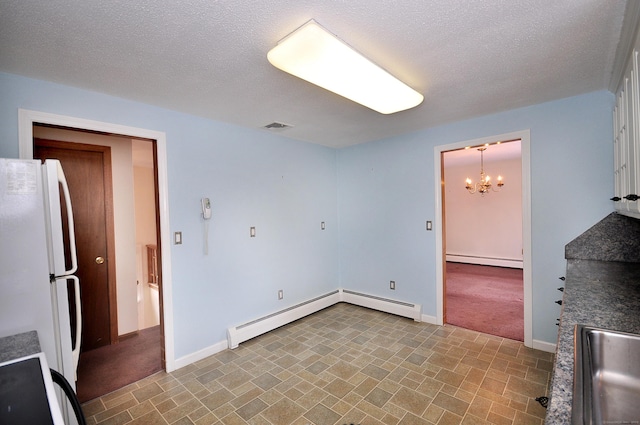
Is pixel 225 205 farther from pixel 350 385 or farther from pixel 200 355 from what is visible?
pixel 350 385

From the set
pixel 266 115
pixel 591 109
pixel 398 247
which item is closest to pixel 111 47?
pixel 266 115

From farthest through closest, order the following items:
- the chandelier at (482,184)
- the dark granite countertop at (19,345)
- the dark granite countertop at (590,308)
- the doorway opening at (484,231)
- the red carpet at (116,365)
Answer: the chandelier at (482,184), the doorway opening at (484,231), the red carpet at (116,365), the dark granite countertop at (19,345), the dark granite countertop at (590,308)

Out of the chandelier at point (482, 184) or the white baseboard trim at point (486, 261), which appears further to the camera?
the white baseboard trim at point (486, 261)

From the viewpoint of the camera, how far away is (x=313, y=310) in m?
4.02

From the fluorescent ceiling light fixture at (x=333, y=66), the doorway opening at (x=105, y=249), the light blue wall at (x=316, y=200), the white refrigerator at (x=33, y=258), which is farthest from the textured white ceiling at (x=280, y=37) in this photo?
the doorway opening at (x=105, y=249)

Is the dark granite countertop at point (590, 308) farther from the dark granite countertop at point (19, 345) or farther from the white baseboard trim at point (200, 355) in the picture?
the white baseboard trim at point (200, 355)

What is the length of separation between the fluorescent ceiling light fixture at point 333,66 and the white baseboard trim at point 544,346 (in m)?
2.69

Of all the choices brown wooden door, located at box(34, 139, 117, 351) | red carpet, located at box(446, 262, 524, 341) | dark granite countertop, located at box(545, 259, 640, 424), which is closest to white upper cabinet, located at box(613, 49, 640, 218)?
dark granite countertop, located at box(545, 259, 640, 424)

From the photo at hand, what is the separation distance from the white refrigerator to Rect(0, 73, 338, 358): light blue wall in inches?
29.4

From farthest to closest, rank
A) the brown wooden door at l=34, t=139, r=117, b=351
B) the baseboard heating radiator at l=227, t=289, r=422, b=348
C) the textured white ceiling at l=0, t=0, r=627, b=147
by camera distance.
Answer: the baseboard heating radiator at l=227, t=289, r=422, b=348 → the brown wooden door at l=34, t=139, r=117, b=351 → the textured white ceiling at l=0, t=0, r=627, b=147

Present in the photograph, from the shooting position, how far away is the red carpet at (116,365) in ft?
8.07

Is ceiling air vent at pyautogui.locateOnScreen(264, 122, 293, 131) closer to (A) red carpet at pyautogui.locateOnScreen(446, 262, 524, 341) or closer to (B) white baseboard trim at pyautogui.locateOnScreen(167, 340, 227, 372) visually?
(B) white baseboard trim at pyautogui.locateOnScreen(167, 340, 227, 372)

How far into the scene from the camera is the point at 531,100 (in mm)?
2668

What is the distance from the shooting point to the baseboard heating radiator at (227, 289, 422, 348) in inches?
125
